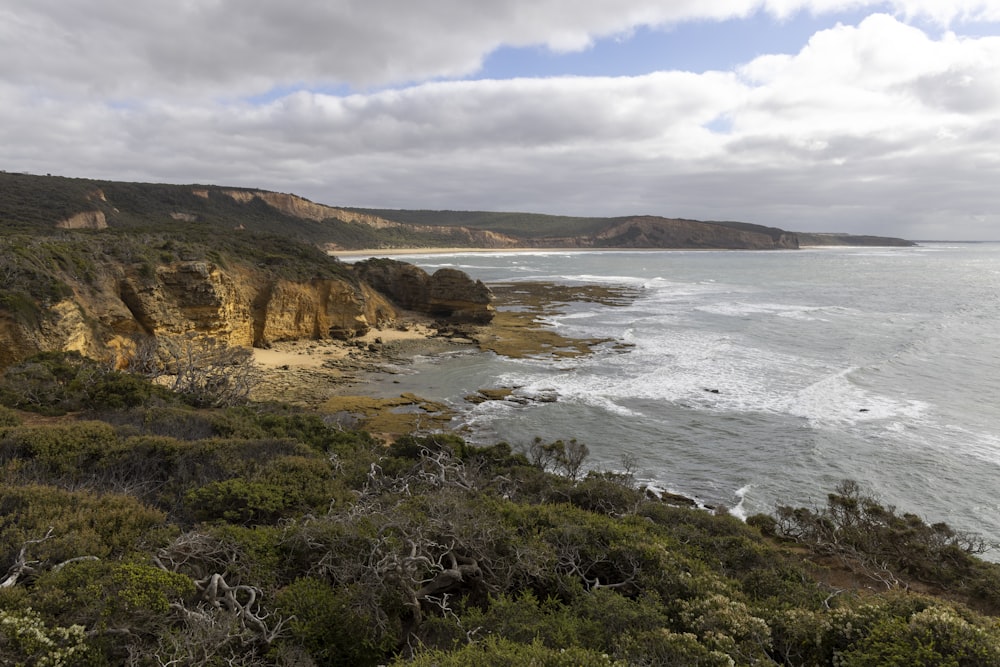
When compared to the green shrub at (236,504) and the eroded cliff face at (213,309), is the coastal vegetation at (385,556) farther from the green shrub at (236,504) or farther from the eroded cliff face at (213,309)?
the eroded cliff face at (213,309)

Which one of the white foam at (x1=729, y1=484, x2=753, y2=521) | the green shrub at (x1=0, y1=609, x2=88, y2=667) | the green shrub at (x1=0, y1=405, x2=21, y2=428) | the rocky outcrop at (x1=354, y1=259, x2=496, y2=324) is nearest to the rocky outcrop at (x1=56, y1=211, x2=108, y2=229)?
the rocky outcrop at (x1=354, y1=259, x2=496, y2=324)

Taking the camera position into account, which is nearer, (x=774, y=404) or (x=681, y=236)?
(x=774, y=404)

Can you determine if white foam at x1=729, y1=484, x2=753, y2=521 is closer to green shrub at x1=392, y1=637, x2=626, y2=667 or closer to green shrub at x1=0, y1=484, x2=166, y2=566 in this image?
green shrub at x1=392, y1=637, x2=626, y2=667

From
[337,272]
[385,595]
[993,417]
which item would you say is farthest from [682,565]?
[337,272]

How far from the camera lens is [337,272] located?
3148 centimetres

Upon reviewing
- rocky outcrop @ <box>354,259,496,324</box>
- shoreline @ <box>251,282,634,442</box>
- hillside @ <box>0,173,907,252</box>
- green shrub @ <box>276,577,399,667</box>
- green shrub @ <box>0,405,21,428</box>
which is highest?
hillside @ <box>0,173,907,252</box>

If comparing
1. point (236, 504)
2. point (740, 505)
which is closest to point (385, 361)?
point (740, 505)

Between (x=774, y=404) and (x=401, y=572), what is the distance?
18.5 m

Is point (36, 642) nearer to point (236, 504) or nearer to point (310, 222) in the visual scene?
point (236, 504)

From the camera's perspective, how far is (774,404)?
19.9 m

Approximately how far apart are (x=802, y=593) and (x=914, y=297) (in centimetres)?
5694

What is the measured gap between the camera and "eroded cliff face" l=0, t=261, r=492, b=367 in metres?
15.8

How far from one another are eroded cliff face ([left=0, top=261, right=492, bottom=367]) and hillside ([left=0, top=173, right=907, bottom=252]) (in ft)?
29.9

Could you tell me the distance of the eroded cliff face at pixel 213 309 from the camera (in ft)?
51.8
